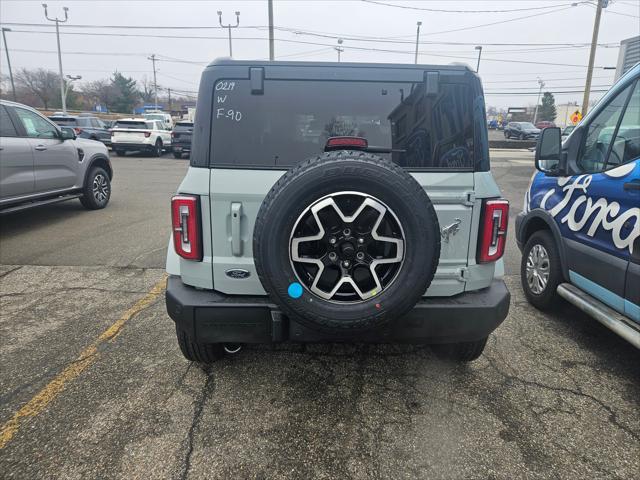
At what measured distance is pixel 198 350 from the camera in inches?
112

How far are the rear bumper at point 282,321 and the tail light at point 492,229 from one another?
10.8 inches

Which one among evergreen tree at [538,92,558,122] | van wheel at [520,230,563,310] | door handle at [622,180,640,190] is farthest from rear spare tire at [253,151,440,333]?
evergreen tree at [538,92,558,122]

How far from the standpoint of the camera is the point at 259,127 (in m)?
2.44

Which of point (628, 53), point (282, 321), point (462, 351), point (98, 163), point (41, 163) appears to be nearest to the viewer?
point (282, 321)

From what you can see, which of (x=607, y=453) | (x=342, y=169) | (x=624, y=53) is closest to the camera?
(x=342, y=169)

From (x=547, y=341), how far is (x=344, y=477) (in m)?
2.25

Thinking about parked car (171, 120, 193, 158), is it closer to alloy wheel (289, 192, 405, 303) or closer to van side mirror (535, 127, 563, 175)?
van side mirror (535, 127, 563, 175)

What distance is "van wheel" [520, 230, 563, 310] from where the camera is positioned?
12.3 feet

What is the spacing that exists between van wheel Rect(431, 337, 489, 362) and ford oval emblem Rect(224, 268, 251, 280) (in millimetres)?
1502

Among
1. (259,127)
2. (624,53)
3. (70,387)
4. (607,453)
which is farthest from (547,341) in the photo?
(624,53)

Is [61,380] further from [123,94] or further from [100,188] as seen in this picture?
[123,94]

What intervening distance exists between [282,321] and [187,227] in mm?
752

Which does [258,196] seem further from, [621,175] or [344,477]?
[621,175]

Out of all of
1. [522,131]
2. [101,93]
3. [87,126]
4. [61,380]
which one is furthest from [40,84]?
[61,380]
